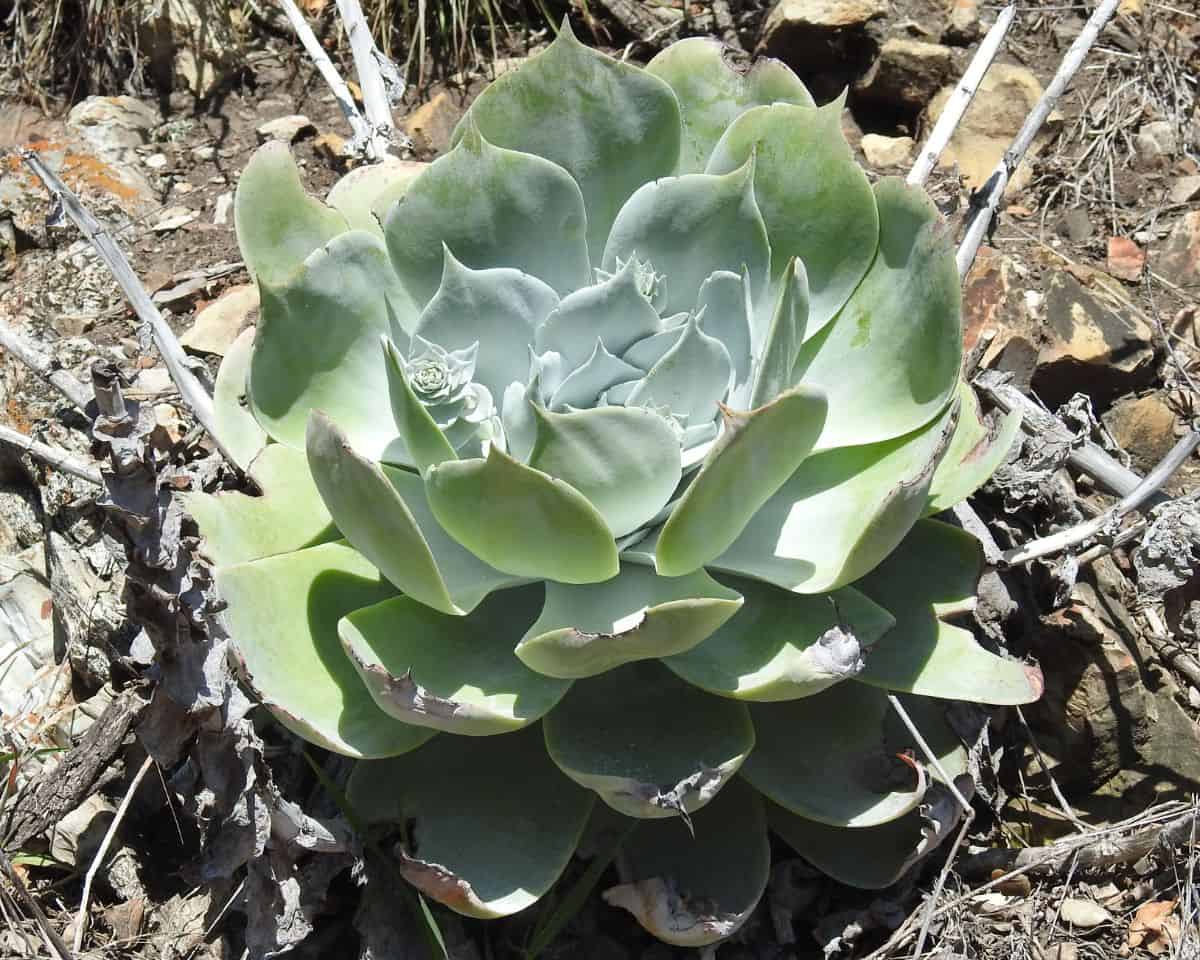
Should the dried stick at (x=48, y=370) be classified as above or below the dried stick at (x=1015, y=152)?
below

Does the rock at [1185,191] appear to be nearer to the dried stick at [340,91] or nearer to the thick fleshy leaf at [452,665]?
the dried stick at [340,91]

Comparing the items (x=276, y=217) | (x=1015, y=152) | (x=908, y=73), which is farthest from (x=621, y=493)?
(x=908, y=73)

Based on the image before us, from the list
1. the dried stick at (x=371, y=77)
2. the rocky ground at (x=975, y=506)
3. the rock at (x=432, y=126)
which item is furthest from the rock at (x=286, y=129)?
the dried stick at (x=371, y=77)

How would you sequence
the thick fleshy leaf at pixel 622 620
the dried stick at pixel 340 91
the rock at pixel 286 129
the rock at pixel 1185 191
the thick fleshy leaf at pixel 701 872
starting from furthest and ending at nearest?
the rock at pixel 286 129 < the rock at pixel 1185 191 < the dried stick at pixel 340 91 < the thick fleshy leaf at pixel 701 872 < the thick fleshy leaf at pixel 622 620

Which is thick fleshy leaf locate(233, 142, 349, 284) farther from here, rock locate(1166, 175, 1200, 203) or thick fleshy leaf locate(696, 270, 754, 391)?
rock locate(1166, 175, 1200, 203)

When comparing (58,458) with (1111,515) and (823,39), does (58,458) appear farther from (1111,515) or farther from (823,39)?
(823,39)

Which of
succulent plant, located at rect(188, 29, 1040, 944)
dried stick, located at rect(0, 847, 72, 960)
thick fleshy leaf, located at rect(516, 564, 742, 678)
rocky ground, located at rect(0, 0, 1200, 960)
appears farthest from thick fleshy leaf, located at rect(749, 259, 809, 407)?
dried stick, located at rect(0, 847, 72, 960)

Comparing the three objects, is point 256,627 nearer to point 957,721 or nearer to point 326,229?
point 326,229
